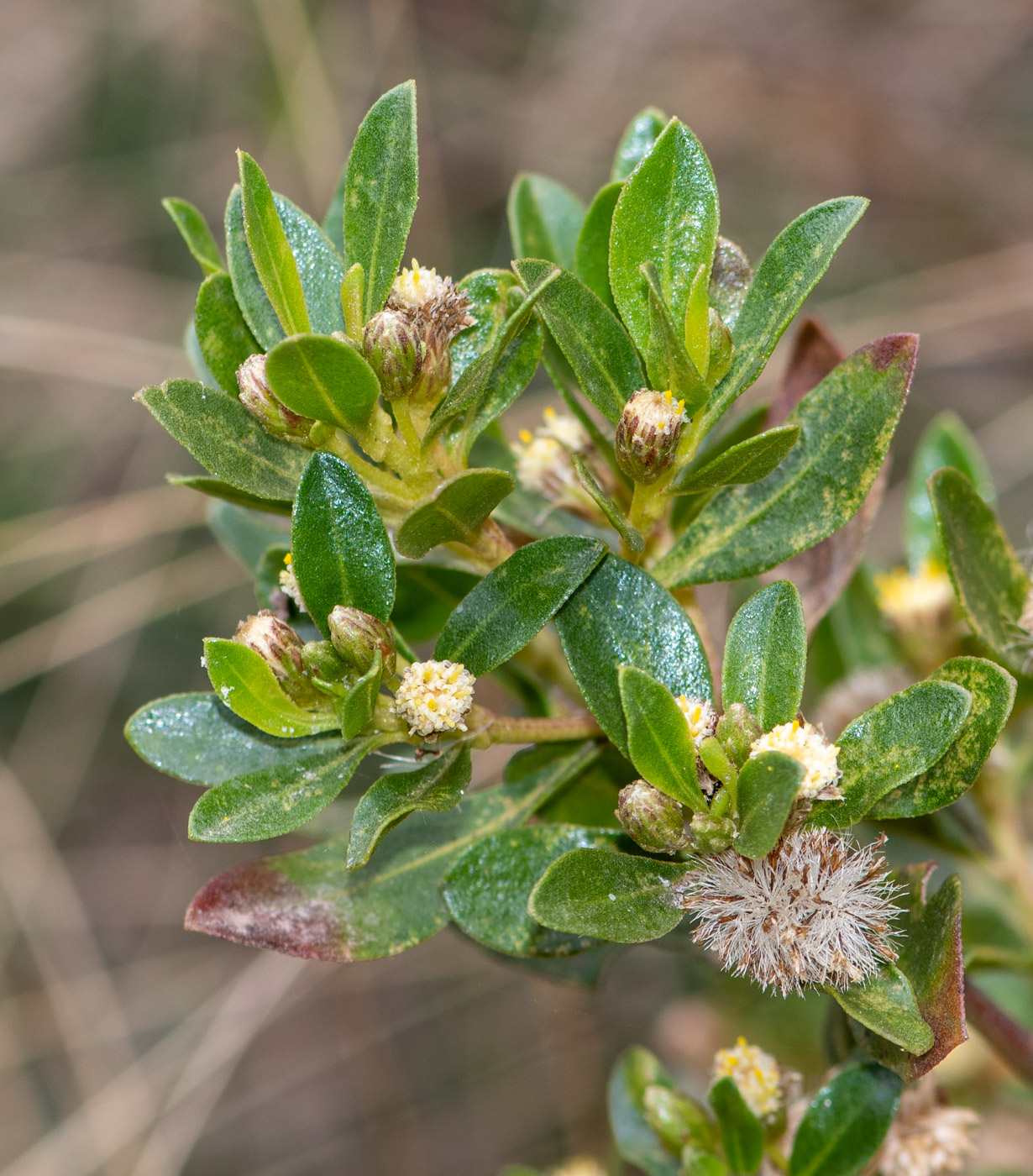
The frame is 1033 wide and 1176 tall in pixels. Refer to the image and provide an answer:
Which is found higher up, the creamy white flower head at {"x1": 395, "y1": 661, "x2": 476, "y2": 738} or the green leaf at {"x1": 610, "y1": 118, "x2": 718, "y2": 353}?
the green leaf at {"x1": 610, "y1": 118, "x2": 718, "y2": 353}

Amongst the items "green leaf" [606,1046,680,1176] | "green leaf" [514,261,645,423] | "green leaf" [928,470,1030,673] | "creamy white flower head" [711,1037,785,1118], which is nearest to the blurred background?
"green leaf" [606,1046,680,1176]

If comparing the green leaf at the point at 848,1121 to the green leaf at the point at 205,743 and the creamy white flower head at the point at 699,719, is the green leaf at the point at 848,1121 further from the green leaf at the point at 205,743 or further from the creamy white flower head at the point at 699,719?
the green leaf at the point at 205,743

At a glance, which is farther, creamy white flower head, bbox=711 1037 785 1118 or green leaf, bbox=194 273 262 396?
creamy white flower head, bbox=711 1037 785 1118

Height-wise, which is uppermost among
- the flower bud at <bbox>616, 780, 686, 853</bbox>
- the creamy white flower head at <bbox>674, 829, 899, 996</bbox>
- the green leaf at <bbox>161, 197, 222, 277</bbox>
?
the green leaf at <bbox>161, 197, 222, 277</bbox>

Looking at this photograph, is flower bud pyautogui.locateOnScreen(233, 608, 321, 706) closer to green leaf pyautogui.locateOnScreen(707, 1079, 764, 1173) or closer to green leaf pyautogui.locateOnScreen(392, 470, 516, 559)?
green leaf pyautogui.locateOnScreen(392, 470, 516, 559)

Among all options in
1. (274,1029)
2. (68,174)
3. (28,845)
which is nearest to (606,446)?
(28,845)

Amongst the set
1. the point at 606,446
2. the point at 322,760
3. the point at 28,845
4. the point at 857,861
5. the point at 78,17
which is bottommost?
the point at 28,845

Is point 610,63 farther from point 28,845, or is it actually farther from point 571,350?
point 571,350
